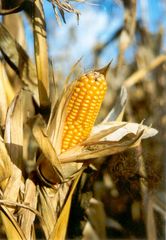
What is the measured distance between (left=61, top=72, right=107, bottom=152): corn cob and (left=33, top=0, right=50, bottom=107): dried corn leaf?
91mm

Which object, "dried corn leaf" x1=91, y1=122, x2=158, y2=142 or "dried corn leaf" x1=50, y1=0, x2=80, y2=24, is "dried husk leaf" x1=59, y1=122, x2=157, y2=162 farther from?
"dried corn leaf" x1=50, y1=0, x2=80, y2=24

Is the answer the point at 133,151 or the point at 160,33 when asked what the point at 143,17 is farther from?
the point at 133,151

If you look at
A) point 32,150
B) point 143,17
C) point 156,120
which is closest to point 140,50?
point 143,17

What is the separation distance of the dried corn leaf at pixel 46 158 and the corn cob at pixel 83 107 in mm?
34

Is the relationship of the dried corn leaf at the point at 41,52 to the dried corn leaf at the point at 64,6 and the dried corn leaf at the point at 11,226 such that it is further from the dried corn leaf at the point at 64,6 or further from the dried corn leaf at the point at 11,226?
the dried corn leaf at the point at 11,226

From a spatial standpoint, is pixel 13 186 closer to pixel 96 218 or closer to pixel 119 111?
pixel 119 111

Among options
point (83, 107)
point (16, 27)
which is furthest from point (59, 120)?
point (16, 27)

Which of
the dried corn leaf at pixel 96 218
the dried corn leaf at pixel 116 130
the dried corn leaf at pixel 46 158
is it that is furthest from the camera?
the dried corn leaf at pixel 96 218

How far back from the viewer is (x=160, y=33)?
7.99 feet

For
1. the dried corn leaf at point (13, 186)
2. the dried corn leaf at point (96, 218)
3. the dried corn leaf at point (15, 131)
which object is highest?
the dried corn leaf at point (15, 131)

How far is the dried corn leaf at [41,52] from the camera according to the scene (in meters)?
0.78

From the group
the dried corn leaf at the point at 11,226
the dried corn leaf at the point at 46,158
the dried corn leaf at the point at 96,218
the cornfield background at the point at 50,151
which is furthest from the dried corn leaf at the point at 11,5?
the dried corn leaf at the point at 96,218

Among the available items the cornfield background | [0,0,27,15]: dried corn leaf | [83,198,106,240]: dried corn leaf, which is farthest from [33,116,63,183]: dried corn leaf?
[83,198,106,240]: dried corn leaf

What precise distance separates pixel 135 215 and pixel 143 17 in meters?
1.00
